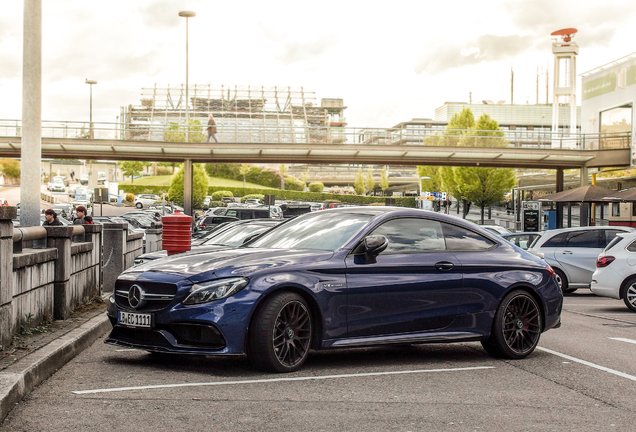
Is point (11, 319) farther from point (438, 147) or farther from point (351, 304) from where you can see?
point (438, 147)

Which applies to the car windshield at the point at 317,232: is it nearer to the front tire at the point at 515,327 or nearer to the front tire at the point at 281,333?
the front tire at the point at 281,333

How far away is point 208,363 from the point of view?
22.7 ft

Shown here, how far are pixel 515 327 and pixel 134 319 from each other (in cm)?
381

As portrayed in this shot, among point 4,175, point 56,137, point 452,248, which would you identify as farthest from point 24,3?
point 4,175

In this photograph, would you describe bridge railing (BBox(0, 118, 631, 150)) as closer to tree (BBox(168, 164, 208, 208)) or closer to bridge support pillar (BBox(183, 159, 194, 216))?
bridge support pillar (BBox(183, 159, 194, 216))

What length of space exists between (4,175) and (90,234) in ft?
439

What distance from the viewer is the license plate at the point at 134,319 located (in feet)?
21.0

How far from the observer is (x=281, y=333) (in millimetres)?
6352

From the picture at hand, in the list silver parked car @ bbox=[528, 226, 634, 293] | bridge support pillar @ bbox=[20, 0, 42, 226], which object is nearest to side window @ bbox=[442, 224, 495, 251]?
A: bridge support pillar @ bbox=[20, 0, 42, 226]

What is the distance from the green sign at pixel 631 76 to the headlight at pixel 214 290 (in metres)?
46.8

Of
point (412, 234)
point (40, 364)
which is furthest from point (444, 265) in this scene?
point (40, 364)

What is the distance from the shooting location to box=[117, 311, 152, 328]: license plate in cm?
641

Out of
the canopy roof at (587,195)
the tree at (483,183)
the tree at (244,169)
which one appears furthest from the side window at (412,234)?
the tree at (244,169)

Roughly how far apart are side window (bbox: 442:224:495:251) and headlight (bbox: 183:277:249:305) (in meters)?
2.41
